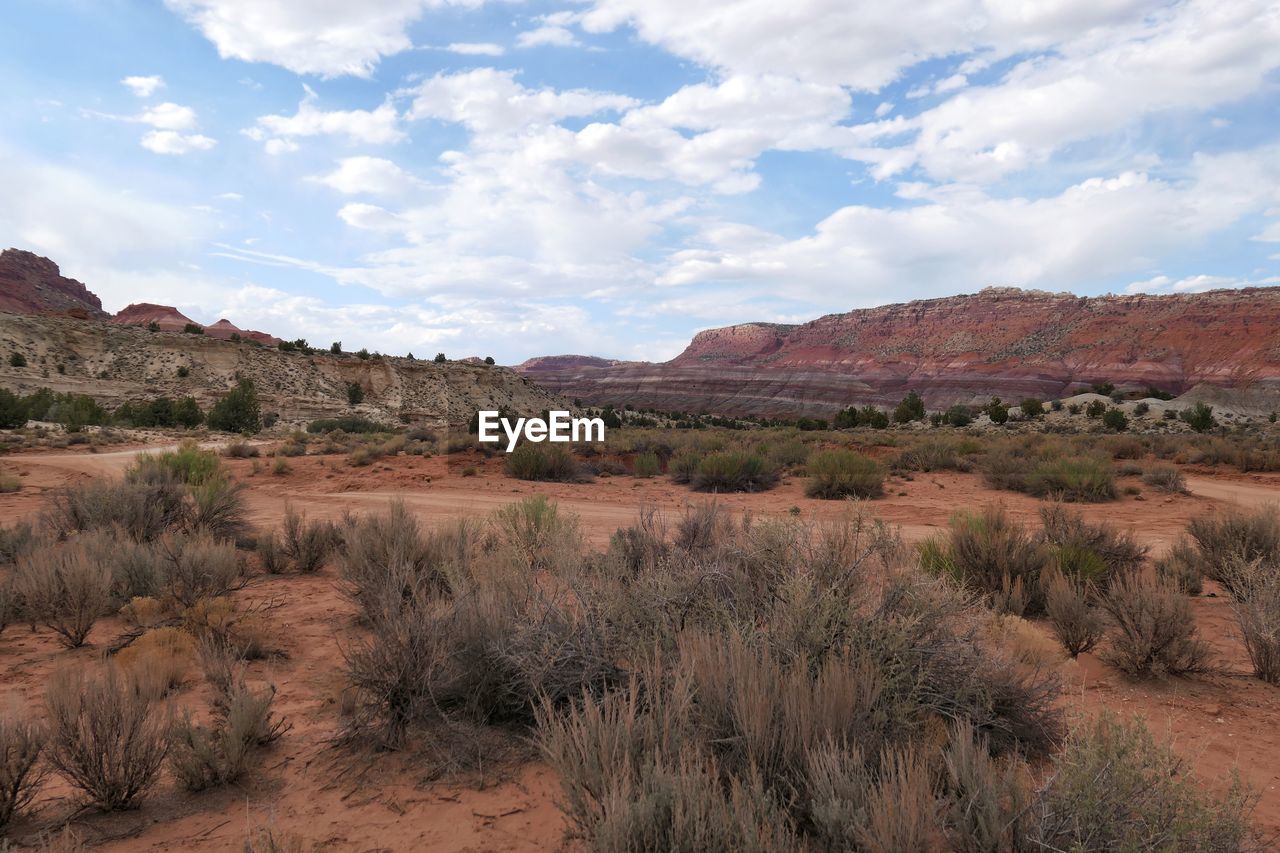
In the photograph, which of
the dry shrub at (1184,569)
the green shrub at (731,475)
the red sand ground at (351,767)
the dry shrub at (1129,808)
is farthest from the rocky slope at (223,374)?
the dry shrub at (1129,808)

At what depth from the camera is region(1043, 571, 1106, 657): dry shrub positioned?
212 inches

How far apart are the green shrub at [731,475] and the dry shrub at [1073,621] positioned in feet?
37.7

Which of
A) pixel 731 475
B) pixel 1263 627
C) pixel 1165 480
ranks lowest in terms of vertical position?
pixel 1165 480

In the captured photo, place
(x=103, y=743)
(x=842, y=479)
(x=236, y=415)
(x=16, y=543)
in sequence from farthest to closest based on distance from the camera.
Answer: (x=236, y=415) → (x=842, y=479) → (x=16, y=543) → (x=103, y=743)

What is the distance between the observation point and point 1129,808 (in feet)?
7.68

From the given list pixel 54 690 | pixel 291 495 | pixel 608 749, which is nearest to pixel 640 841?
pixel 608 749

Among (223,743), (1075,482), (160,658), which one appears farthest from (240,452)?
(1075,482)

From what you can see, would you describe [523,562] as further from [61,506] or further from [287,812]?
[61,506]

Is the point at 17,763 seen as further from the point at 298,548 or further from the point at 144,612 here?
the point at 298,548

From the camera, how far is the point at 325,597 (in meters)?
7.23

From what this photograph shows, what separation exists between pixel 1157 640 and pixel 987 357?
94576mm

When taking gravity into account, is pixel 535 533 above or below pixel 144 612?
above

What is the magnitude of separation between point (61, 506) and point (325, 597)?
4.99 meters

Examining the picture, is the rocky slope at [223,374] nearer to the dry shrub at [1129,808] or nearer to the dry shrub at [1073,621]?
the dry shrub at [1073,621]
